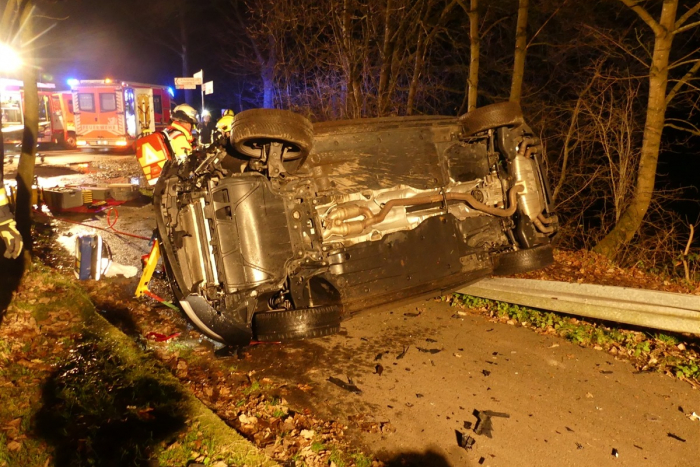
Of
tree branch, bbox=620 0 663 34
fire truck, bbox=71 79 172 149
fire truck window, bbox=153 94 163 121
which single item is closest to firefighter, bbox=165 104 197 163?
tree branch, bbox=620 0 663 34

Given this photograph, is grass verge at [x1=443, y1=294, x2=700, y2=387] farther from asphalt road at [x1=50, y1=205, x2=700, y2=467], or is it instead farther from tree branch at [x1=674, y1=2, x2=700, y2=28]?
tree branch at [x1=674, y1=2, x2=700, y2=28]

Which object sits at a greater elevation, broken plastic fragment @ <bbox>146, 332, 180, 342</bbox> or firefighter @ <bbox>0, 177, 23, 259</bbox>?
firefighter @ <bbox>0, 177, 23, 259</bbox>

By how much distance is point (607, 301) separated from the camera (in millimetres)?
4684

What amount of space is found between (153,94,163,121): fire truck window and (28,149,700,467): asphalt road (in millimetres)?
21462

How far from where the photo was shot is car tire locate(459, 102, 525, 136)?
492cm

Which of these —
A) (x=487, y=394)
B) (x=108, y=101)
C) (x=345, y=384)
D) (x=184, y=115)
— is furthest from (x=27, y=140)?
(x=108, y=101)

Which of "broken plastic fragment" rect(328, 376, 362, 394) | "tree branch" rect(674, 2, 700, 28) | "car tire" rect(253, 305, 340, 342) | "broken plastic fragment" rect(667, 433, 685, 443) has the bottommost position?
"broken plastic fragment" rect(667, 433, 685, 443)

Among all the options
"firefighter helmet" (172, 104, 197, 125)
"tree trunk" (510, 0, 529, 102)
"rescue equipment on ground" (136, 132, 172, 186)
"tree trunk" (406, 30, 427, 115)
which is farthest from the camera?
"tree trunk" (406, 30, 427, 115)

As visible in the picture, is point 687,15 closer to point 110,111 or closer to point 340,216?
point 340,216

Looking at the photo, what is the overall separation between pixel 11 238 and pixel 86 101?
20831 millimetres

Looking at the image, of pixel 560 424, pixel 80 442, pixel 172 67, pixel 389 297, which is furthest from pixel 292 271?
pixel 172 67

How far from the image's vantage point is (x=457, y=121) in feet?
16.8

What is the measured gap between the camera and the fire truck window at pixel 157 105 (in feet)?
77.3

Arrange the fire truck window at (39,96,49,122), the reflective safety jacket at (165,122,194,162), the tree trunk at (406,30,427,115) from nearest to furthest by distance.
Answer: the reflective safety jacket at (165,122,194,162)
the tree trunk at (406,30,427,115)
the fire truck window at (39,96,49,122)
